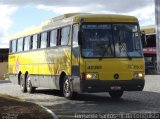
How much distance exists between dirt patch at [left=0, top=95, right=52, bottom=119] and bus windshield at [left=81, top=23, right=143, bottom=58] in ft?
11.1

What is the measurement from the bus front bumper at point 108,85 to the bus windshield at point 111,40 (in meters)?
0.95

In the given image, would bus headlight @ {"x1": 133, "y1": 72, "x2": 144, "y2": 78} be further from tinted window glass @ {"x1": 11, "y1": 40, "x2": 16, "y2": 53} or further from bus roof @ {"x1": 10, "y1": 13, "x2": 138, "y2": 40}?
tinted window glass @ {"x1": 11, "y1": 40, "x2": 16, "y2": 53}

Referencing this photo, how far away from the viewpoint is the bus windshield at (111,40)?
1802 cm

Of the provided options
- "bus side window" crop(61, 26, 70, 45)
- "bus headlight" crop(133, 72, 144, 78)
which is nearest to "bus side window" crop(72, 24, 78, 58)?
"bus side window" crop(61, 26, 70, 45)

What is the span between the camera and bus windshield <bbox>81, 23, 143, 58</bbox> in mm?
18016

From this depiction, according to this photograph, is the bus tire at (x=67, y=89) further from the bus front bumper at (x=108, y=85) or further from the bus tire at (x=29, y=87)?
the bus tire at (x=29, y=87)

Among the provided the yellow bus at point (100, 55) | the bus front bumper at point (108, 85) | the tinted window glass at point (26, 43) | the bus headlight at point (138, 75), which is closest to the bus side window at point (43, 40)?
the yellow bus at point (100, 55)

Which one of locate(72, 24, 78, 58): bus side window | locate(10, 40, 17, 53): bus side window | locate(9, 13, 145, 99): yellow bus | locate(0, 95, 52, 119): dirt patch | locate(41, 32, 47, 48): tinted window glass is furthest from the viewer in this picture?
locate(10, 40, 17, 53): bus side window

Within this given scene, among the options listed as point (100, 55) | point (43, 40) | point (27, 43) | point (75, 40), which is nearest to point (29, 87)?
point (27, 43)

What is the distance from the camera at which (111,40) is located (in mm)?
18172

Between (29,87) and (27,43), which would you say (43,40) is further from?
(29,87)

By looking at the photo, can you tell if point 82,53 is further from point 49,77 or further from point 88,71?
point 49,77

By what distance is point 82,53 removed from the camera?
18.0 meters

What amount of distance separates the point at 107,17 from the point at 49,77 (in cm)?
458
